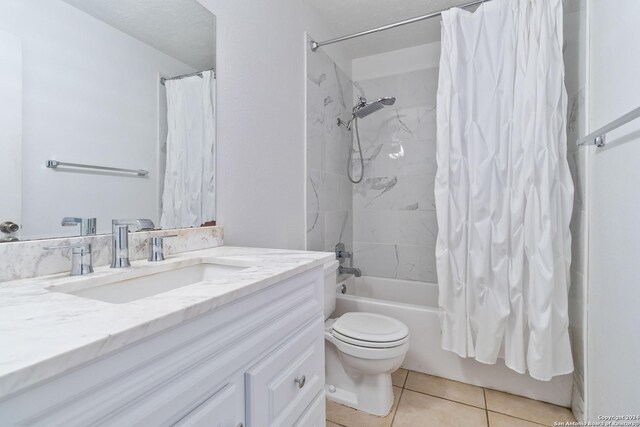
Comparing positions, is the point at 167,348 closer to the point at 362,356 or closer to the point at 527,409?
the point at 362,356

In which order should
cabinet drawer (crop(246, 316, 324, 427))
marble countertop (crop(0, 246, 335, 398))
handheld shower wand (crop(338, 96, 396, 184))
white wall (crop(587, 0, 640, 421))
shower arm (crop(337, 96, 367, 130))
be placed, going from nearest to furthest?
marble countertop (crop(0, 246, 335, 398)) → cabinet drawer (crop(246, 316, 324, 427)) → white wall (crop(587, 0, 640, 421)) → handheld shower wand (crop(338, 96, 396, 184)) → shower arm (crop(337, 96, 367, 130))

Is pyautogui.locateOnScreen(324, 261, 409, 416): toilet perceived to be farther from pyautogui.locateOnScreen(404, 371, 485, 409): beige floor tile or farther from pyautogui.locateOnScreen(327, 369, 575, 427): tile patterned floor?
Answer: pyautogui.locateOnScreen(404, 371, 485, 409): beige floor tile

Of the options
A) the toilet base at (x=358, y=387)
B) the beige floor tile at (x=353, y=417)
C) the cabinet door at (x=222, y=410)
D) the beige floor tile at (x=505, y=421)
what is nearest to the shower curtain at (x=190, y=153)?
the cabinet door at (x=222, y=410)

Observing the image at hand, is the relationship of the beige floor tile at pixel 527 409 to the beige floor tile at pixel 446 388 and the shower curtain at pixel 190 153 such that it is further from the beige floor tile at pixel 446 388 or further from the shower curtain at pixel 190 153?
the shower curtain at pixel 190 153

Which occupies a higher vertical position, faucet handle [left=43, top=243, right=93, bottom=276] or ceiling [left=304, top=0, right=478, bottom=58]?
ceiling [left=304, top=0, right=478, bottom=58]

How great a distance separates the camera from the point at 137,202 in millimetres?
1006

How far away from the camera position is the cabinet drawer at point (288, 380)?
0.68 metres

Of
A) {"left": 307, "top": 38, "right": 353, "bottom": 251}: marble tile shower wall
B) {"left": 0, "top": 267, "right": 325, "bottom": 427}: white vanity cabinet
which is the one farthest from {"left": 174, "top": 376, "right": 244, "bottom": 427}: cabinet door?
{"left": 307, "top": 38, "right": 353, "bottom": 251}: marble tile shower wall

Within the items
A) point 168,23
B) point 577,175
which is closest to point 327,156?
point 168,23

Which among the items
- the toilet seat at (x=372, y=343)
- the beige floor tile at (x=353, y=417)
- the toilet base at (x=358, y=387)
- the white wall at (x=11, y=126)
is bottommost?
the beige floor tile at (x=353, y=417)

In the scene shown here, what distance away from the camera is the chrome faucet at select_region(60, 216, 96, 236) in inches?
31.9

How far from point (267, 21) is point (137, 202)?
1.17 m

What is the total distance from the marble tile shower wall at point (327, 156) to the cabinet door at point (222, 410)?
133 centimetres

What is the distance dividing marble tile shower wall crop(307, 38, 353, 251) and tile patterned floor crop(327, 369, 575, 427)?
3.22 feet
